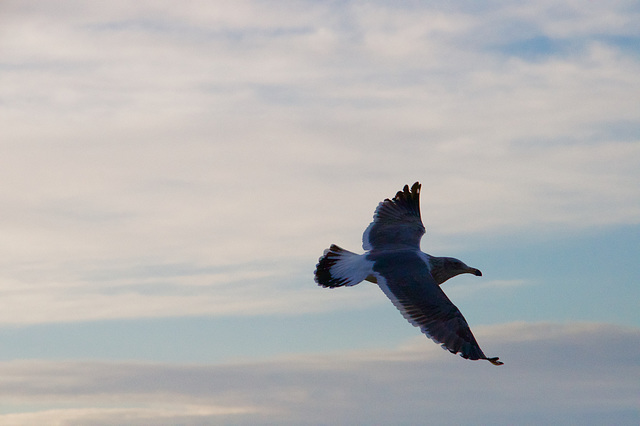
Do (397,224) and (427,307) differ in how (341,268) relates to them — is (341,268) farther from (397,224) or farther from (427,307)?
(397,224)

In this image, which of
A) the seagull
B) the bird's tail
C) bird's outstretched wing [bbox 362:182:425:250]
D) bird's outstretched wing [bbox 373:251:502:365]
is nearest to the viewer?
bird's outstretched wing [bbox 373:251:502:365]

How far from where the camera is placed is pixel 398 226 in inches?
1304

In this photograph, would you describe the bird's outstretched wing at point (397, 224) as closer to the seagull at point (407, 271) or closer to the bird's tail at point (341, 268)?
the seagull at point (407, 271)

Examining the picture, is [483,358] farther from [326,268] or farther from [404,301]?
[326,268]

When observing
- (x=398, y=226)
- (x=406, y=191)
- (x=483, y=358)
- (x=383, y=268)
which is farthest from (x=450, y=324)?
(x=406, y=191)

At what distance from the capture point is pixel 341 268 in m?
29.5

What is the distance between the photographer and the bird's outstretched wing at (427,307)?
26.1 metres

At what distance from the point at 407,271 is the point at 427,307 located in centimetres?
178

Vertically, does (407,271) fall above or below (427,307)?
above

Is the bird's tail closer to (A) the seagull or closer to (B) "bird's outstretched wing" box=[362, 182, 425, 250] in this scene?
(A) the seagull

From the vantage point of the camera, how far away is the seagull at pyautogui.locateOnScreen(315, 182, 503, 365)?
26.3 metres

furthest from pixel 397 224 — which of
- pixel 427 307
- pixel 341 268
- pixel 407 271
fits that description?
pixel 427 307

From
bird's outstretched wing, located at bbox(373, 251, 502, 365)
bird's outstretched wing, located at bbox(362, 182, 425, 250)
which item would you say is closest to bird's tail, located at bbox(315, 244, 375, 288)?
bird's outstretched wing, located at bbox(373, 251, 502, 365)

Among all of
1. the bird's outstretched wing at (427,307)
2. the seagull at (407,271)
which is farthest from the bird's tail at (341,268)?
the bird's outstretched wing at (427,307)
